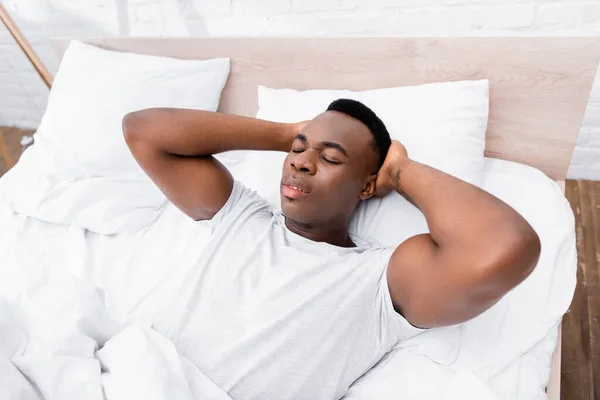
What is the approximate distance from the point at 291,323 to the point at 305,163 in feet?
1.11

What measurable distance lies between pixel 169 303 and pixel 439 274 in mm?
590

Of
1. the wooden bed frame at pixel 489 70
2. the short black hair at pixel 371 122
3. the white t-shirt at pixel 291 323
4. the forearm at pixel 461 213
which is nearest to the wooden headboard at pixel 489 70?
the wooden bed frame at pixel 489 70

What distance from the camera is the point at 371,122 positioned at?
1076mm

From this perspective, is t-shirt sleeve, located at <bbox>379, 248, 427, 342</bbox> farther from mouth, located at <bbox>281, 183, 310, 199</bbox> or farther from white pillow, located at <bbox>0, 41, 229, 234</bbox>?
white pillow, located at <bbox>0, 41, 229, 234</bbox>

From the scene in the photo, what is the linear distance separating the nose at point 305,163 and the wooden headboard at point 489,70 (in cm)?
53

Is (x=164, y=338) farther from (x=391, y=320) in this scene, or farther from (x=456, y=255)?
(x=456, y=255)

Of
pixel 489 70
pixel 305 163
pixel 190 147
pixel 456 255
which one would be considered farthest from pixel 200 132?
pixel 489 70

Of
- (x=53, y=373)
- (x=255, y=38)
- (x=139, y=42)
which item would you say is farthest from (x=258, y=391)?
(x=139, y=42)

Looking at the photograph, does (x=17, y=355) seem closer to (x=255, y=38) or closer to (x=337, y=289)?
(x=337, y=289)

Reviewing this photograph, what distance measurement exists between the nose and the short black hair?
0.50ft

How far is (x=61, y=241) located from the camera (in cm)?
136

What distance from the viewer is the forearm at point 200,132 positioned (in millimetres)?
1108

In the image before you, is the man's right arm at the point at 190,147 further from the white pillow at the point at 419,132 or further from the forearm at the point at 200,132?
the white pillow at the point at 419,132

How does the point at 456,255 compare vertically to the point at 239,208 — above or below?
above
